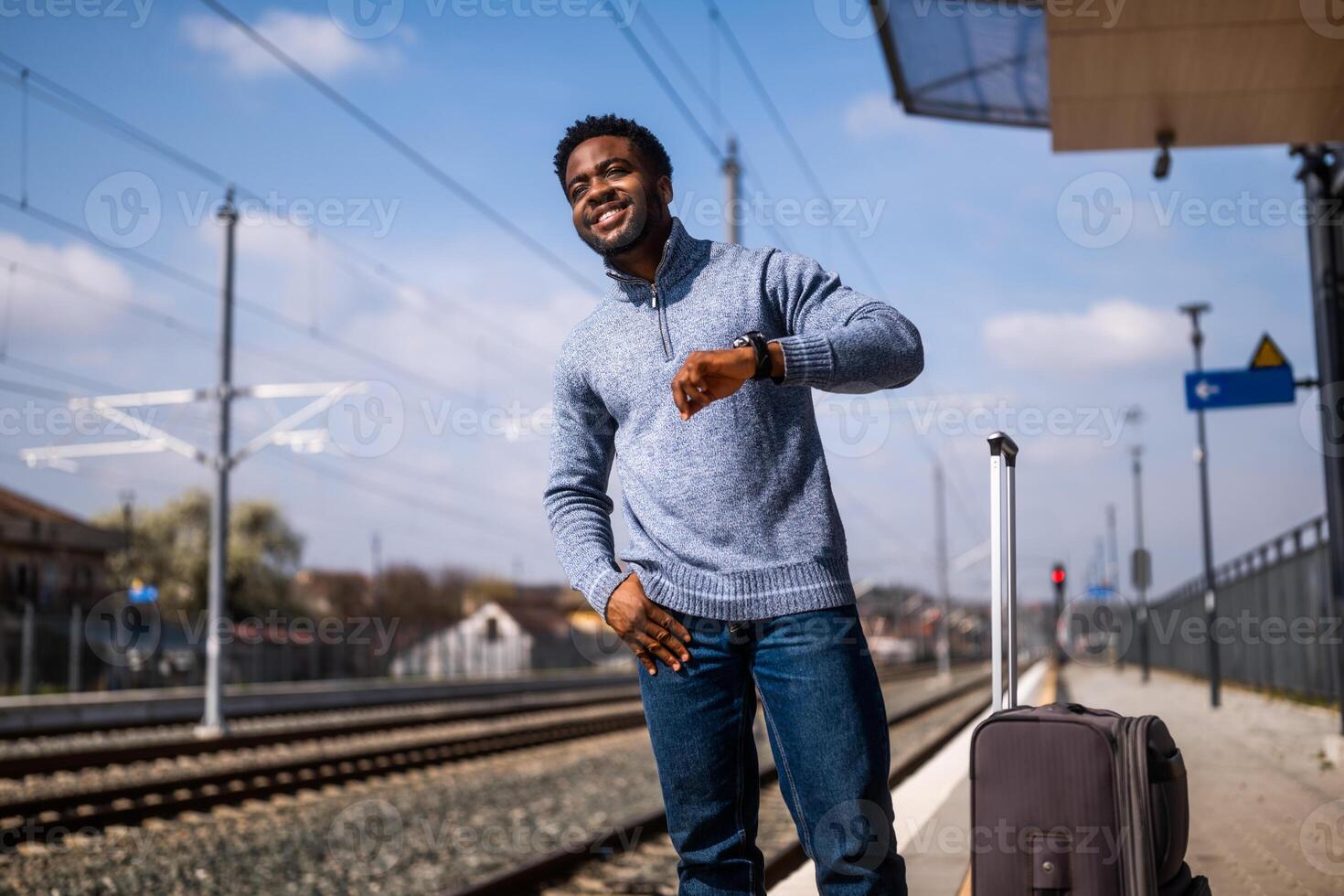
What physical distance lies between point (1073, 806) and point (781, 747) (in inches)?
23.7

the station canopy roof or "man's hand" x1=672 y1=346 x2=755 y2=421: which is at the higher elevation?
the station canopy roof

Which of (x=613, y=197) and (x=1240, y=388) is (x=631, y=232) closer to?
(x=613, y=197)

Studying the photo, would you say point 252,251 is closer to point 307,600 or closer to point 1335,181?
point 1335,181

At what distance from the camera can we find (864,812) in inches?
90.3

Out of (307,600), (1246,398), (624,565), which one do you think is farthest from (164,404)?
(307,600)

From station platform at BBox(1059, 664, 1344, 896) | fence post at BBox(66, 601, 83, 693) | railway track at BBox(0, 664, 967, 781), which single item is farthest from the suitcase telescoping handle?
fence post at BBox(66, 601, 83, 693)

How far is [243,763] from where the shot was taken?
13.8 m

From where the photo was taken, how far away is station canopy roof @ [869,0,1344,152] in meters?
6.78

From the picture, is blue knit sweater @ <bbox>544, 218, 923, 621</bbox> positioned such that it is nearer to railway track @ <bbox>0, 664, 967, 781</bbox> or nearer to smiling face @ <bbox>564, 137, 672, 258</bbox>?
smiling face @ <bbox>564, 137, 672, 258</bbox>

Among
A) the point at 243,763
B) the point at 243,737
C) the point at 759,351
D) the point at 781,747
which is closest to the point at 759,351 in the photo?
the point at 759,351

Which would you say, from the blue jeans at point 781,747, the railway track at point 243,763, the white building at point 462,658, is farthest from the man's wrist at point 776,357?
the white building at point 462,658

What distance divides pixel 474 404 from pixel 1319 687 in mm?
15525

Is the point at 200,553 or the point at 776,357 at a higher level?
the point at 200,553

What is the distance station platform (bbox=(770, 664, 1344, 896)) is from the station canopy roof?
3.82 metres
